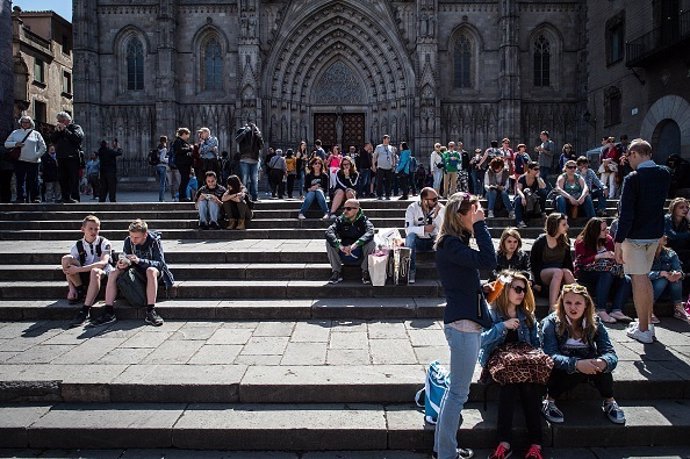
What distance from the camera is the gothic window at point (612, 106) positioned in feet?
79.8

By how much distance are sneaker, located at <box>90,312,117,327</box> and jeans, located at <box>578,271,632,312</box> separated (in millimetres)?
6322

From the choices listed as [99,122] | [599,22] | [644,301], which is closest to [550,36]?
[599,22]

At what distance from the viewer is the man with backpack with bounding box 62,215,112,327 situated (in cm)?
719

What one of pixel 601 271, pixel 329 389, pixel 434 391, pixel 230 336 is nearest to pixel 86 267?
pixel 230 336

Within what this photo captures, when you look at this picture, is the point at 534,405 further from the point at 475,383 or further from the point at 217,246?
the point at 217,246

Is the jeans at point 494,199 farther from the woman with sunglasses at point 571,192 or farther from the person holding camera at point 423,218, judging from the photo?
the person holding camera at point 423,218

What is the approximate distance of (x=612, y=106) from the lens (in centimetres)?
2491

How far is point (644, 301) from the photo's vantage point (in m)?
5.96

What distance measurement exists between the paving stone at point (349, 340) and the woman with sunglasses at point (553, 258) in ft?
7.82

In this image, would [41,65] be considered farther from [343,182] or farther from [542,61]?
[343,182]

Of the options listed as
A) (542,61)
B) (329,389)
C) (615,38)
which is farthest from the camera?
(542,61)

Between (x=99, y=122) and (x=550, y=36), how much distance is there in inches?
950

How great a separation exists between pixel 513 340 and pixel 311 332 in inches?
108

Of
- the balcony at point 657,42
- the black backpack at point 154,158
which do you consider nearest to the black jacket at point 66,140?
the black backpack at point 154,158
